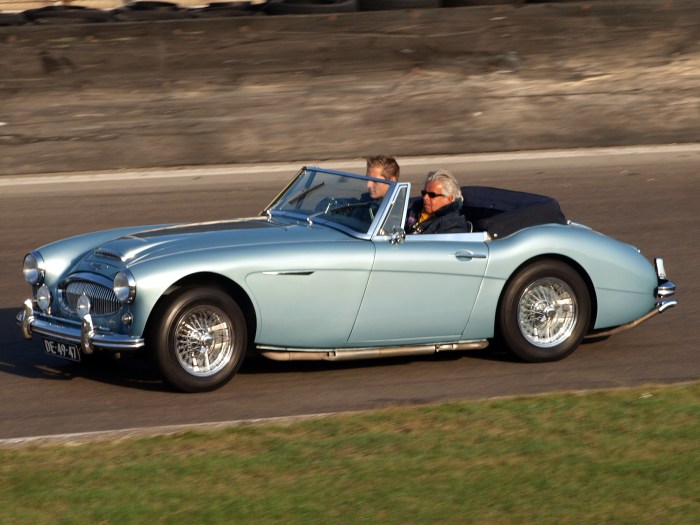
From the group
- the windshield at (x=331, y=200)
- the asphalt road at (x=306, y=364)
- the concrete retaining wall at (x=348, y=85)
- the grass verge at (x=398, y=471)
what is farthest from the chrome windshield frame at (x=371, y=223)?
the concrete retaining wall at (x=348, y=85)

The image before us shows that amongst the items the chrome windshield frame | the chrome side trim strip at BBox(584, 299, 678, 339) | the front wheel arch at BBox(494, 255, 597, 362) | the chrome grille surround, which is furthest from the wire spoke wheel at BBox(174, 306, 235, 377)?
the chrome side trim strip at BBox(584, 299, 678, 339)

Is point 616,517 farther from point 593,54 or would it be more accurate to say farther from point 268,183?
point 593,54

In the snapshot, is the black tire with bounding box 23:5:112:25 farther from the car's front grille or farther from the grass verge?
the grass verge

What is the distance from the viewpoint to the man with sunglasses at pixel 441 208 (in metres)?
7.95

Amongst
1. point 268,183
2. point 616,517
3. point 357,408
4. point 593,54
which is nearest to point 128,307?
point 357,408

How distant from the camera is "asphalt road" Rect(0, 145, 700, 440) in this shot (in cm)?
702

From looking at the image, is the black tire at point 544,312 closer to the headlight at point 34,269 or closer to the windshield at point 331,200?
the windshield at point 331,200

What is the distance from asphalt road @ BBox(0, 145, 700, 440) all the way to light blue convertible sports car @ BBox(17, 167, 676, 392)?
20 cm

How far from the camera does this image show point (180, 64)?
15.7m

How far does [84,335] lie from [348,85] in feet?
31.1

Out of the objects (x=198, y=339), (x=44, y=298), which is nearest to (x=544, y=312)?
(x=198, y=339)

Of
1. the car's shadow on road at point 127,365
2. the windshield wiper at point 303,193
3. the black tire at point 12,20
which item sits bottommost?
the car's shadow on road at point 127,365

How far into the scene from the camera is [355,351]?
24.9ft

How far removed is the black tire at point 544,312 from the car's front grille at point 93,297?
244 centimetres
